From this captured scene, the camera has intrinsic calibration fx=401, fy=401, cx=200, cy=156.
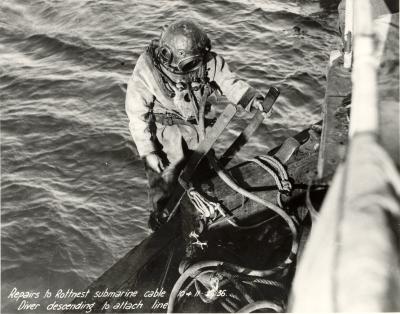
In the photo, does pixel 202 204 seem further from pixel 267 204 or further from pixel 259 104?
pixel 259 104

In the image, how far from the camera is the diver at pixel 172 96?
3.63 meters

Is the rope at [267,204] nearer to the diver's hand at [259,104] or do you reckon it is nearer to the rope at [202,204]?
the rope at [202,204]

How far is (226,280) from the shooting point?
108 inches

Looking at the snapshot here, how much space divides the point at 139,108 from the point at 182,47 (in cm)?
75

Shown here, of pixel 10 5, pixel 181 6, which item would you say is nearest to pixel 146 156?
pixel 181 6

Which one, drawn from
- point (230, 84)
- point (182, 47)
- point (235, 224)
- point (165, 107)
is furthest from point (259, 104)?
point (235, 224)

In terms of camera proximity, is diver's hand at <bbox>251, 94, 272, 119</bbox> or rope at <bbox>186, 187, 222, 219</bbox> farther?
diver's hand at <bbox>251, 94, 272, 119</bbox>

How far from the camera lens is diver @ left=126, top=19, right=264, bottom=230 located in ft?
11.9

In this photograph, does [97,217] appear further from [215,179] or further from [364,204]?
[364,204]

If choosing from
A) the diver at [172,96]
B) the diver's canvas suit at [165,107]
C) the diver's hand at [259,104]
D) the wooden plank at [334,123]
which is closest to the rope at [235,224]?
the diver's hand at [259,104]

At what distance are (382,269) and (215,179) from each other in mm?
2528

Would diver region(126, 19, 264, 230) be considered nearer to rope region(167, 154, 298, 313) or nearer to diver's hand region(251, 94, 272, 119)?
diver's hand region(251, 94, 272, 119)

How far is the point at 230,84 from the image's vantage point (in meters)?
4.06

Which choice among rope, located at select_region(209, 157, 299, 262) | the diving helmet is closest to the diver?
the diving helmet
